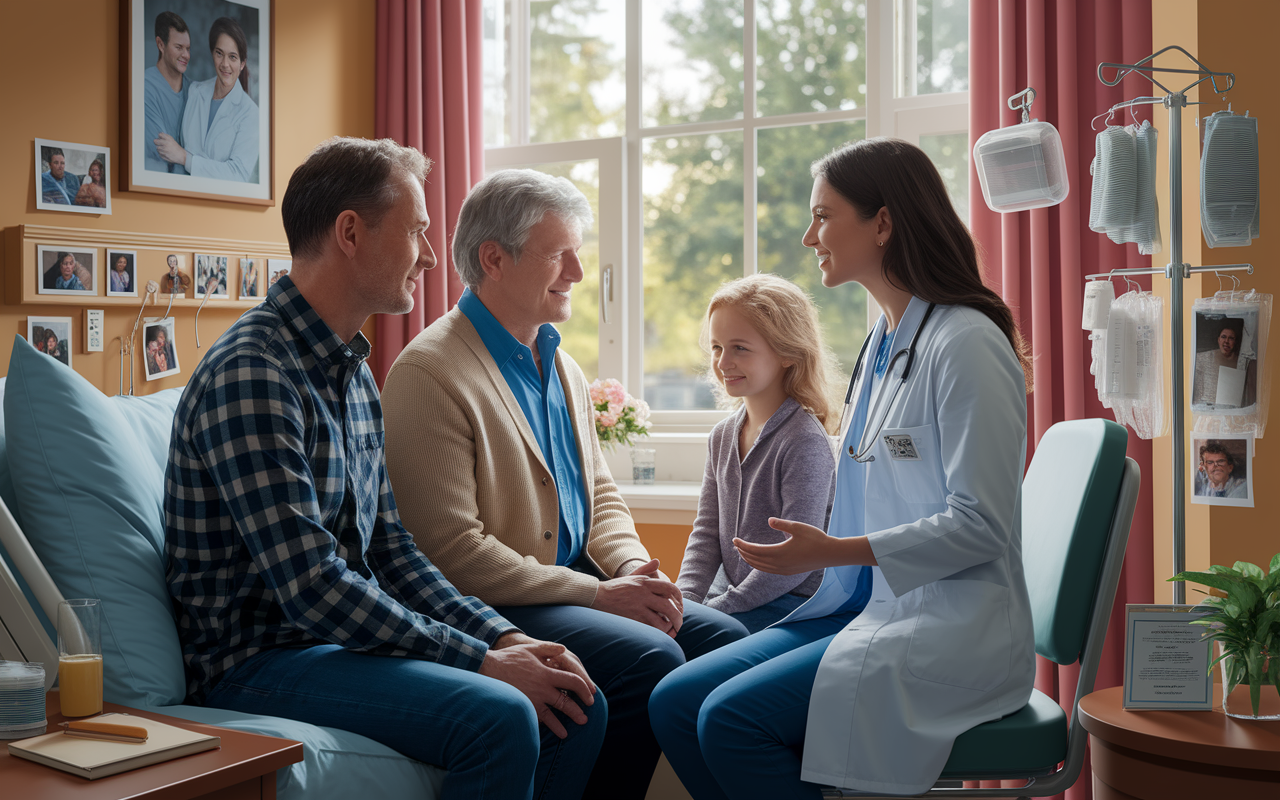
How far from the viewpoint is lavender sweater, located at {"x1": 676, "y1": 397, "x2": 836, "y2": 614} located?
79.0 inches

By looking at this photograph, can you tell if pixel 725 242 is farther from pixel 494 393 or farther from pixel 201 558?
pixel 201 558

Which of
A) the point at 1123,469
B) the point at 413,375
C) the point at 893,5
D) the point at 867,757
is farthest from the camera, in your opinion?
the point at 893,5

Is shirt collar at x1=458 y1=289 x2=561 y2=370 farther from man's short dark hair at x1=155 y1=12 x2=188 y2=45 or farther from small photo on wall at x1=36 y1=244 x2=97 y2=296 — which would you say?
man's short dark hair at x1=155 y1=12 x2=188 y2=45

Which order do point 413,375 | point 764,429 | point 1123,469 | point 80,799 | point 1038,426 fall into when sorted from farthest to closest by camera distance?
point 1038,426 → point 764,429 → point 413,375 → point 1123,469 → point 80,799

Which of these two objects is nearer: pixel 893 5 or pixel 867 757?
A: pixel 867 757

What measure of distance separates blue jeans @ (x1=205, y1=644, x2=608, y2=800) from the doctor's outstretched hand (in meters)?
0.41

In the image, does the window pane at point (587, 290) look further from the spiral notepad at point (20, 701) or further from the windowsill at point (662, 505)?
the spiral notepad at point (20, 701)

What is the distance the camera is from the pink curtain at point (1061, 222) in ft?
8.68

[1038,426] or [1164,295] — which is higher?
[1164,295]

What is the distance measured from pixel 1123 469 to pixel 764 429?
0.70m

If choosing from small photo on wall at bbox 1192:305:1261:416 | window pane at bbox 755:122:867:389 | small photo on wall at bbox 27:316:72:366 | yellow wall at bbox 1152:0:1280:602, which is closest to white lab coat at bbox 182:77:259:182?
small photo on wall at bbox 27:316:72:366

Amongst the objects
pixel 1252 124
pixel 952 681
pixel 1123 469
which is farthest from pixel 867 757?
pixel 1252 124

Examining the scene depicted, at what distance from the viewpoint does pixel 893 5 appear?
10.9 feet

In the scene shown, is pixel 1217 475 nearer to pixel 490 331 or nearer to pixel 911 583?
pixel 911 583
